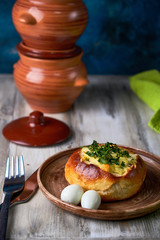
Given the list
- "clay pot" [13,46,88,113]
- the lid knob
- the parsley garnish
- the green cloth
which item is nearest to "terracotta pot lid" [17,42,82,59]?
"clay pot" [13,46,88,113]

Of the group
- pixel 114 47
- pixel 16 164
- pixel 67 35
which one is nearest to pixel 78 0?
pixel 67 35

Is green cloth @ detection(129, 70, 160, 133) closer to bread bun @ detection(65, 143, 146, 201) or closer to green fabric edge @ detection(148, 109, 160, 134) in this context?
green fabric edge @ detection(148, 109, 160, 134)

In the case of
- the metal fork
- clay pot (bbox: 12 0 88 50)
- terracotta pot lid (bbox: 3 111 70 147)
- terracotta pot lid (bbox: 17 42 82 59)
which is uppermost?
clay pot (bbox: 12 0 88 50)

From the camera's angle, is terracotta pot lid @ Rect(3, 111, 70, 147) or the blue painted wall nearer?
terracotta pot lid @ Rect(3, 111, 70, 147)

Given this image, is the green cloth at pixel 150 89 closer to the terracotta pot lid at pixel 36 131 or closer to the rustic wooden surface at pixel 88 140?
the rustic wooden surface at pixel 88 140

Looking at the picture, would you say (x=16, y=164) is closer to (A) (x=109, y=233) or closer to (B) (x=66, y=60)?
(A) (x=109, y=233)

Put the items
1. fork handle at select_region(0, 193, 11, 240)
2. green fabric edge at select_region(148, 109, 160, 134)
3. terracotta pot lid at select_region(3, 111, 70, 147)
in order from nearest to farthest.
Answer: fork handle at select_region(0, 193, 11, 240)
terracotta pot lid at select_region(3, 111, 70, 147)
green fabric edge at select_region(148, 109, 160, 134)

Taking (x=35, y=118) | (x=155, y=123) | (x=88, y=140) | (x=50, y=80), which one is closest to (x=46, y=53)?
(x=50, y=80)
